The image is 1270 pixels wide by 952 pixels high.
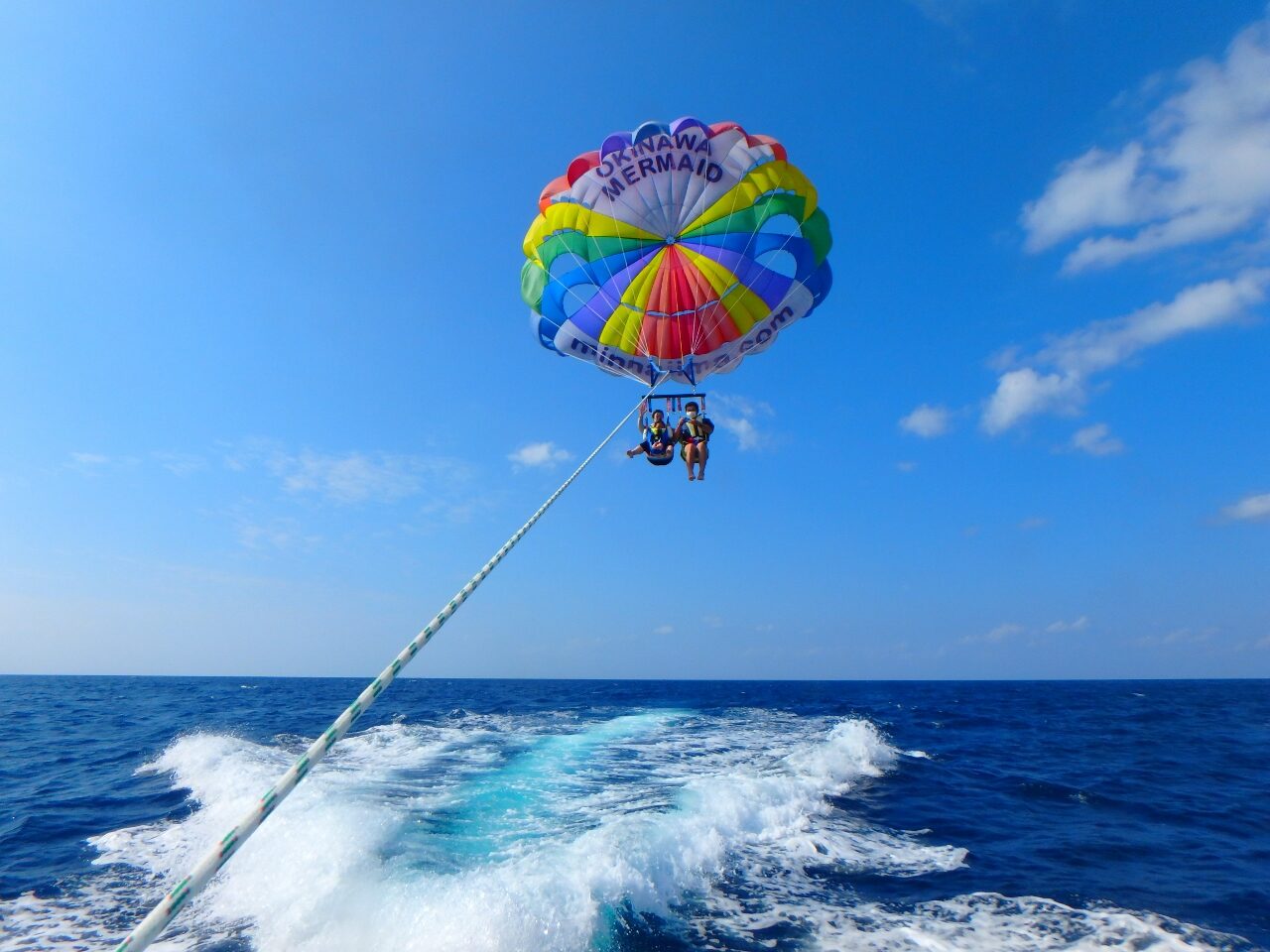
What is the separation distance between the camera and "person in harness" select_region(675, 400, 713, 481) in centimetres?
1053

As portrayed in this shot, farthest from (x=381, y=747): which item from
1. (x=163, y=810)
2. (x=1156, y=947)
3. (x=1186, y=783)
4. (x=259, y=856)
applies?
(x=1186, y=783)

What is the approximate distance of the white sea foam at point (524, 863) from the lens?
261 inches

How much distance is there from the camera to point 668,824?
9.30m

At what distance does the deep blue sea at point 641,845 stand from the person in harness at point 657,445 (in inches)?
207

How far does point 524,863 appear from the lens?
7918 mm

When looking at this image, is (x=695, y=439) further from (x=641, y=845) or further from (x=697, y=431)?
(x=641, y=845)

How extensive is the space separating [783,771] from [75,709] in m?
34.4

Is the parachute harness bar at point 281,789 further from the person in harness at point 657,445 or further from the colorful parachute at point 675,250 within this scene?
the colorful parachute at point 675,250

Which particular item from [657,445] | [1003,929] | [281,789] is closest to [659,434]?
[657,445]

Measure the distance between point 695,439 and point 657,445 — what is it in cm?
60

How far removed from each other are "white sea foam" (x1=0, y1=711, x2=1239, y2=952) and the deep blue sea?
0.13 ft

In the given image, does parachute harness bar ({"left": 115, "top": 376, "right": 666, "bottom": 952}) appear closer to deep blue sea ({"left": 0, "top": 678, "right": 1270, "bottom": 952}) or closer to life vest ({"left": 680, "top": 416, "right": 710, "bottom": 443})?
Answer: deep blue sea ({"left": 0, "top": 678, "right": 1270, "bottom": 952})

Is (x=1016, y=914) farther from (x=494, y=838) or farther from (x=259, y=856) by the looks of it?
(x=259, y=856)

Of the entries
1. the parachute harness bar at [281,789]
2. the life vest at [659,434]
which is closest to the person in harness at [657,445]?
the life vest at [659,434]
